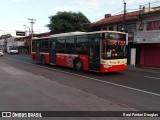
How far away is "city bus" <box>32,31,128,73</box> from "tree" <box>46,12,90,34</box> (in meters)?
18.7

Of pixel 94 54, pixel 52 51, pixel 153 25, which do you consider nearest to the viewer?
pixel 94 54

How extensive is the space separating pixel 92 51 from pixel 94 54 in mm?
338

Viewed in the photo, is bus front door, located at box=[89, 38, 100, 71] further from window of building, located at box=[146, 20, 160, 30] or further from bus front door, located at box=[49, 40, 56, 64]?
window of building, located at box=[146, 20, 160, 30]

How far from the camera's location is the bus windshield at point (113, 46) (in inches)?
678

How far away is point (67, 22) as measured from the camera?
42625 millimetres

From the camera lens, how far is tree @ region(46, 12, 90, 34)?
139ft

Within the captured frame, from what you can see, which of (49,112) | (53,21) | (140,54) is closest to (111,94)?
(49,112)

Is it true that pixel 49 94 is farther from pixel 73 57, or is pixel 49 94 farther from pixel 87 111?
pixel 73 57

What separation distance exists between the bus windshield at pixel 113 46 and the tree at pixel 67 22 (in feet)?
79.6

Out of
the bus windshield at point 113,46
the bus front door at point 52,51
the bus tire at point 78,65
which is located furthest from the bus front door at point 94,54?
the bus front door at point 52,51

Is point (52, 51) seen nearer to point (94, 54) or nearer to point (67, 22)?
point (94, 54)

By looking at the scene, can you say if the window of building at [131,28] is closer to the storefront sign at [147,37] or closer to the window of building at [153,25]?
the window of building at [153,25]

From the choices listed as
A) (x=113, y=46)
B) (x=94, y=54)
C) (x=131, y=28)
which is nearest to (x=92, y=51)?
(x=94, y=54)

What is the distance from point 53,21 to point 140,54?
17617 mm
